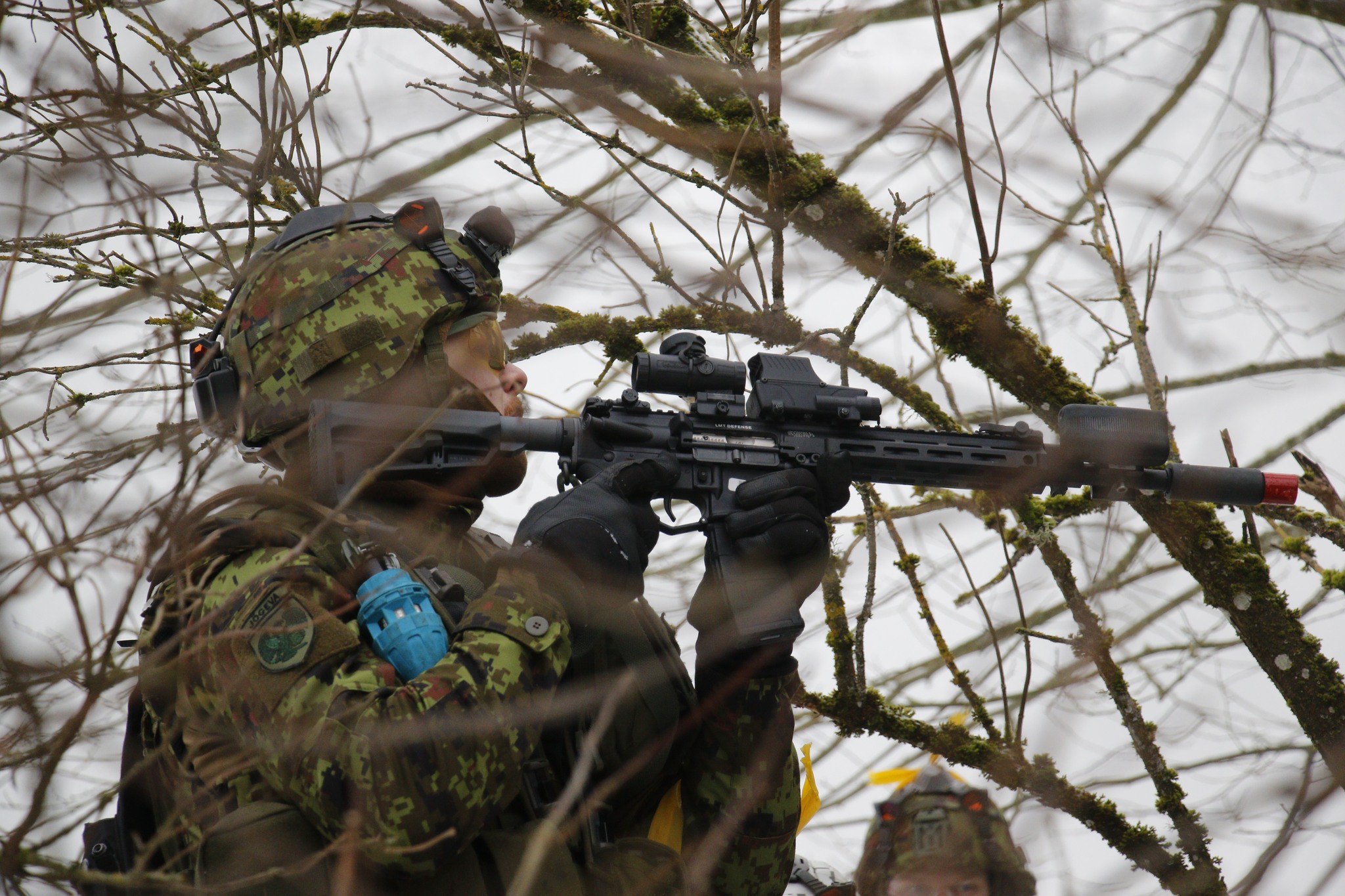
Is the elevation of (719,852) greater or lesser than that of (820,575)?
lesser

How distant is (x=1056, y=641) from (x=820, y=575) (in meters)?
0.91

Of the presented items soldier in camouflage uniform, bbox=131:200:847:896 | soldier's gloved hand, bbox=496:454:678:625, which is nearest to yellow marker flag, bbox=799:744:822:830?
soldier in camouflage uniform, bbox=131:200:847:896

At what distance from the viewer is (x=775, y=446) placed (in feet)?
10.4

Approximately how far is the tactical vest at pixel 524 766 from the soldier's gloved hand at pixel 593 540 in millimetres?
174

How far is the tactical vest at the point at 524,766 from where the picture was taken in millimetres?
2305

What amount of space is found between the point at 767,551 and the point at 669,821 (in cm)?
81

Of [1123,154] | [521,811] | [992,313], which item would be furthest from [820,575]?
[1123,154]

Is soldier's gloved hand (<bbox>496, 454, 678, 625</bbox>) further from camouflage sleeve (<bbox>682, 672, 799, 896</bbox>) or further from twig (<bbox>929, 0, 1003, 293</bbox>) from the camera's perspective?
twig (<bbox>929, 0, 1003, 293</bbox>)

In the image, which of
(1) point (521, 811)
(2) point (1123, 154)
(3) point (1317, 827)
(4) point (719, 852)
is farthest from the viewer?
(2) point (1123, 154)

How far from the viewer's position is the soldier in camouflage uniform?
7.50 feet

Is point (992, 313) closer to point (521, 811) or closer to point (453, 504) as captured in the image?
point (453, 504)

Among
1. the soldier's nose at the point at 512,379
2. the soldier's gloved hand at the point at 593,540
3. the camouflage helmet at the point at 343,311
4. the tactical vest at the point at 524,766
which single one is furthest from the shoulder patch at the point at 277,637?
the soldier's nose at the point at 512,379

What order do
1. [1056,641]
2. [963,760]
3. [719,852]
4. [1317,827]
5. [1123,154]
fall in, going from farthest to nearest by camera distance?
1. [1123,154]
2. [963,760]
3. [1056,641]
4. [719,852]
5. [1317,827]

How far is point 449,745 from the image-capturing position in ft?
7.57
